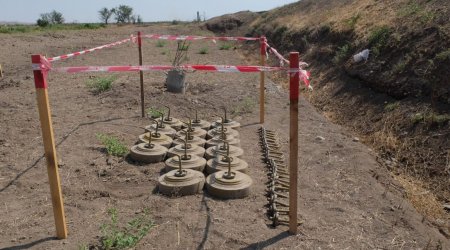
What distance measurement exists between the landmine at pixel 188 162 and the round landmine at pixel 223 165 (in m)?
0.09

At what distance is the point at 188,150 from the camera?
17.5 ft

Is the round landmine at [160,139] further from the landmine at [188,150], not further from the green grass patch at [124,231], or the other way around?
the green grass patch at [124,231]

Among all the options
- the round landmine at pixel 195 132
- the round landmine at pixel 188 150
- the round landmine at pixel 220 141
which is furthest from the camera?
the round landmine at pixel 195 132

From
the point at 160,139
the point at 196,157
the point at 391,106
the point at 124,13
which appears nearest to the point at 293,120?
the point at 196,157

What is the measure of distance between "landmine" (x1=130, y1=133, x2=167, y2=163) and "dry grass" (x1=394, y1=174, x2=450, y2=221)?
9.90ft

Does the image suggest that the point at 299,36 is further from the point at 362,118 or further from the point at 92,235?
the point at 92,235

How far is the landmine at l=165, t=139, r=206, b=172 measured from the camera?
16.0ft

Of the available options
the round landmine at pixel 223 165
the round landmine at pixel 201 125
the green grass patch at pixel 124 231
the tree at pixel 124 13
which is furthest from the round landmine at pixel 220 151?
the tree at pixel 124 13

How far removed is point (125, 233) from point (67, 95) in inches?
247

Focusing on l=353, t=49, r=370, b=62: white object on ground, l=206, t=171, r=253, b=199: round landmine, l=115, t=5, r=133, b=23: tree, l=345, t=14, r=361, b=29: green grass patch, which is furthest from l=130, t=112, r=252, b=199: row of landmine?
l=115, t=5, r=133, b=23: tree

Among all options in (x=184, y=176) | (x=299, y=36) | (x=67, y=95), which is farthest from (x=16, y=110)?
(x=299, y=36)

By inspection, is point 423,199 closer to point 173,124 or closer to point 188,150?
point 188,150

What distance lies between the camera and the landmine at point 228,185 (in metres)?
4.39

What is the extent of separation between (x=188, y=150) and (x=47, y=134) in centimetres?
226
